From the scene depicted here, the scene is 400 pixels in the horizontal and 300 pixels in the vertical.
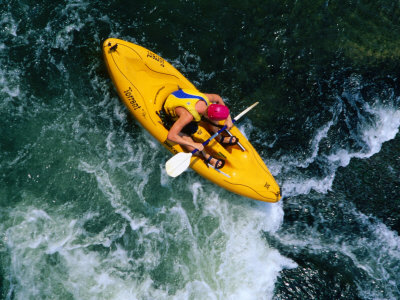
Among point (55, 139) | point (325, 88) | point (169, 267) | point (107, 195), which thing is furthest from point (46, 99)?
point (325, 88)

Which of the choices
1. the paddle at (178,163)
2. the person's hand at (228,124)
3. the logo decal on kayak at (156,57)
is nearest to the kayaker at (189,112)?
the paddle at (178,163)

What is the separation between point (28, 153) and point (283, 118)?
4.17 m

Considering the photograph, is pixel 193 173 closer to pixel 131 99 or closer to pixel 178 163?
pixel 178 163

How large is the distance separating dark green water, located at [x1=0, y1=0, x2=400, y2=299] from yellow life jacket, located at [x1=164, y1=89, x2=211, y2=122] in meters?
0.90

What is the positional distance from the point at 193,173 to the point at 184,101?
1.40 metres

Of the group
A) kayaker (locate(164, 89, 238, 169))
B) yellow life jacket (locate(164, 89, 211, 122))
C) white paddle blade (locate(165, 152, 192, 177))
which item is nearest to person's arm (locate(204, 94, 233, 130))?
kayaker (locate(164, 89, 238, 169))

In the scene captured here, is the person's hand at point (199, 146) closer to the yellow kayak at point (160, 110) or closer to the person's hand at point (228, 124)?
the yellow kayak at point (160, 110)

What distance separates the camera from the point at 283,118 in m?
6.36

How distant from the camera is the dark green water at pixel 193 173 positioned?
17.6 ft

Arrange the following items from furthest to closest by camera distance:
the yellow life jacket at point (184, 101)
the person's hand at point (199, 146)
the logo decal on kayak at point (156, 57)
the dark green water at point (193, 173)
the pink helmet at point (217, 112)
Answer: the logo decal on kayak at point (156, 57)
the dark green water at point (193, 173)
the person's hand at point (199, 146)
the yellow life jacket at point (184, 101)
the pink helmet at point (217, 112)

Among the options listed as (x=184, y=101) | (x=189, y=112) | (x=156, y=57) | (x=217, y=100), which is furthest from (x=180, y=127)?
(x=156, y=57)

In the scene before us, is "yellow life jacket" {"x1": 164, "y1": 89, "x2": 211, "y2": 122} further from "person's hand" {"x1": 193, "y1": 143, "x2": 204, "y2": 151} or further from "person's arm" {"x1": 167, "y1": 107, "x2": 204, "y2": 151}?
"person's hand" {"x1": 193, "y1": 143, "x2": 204, "y2": 151}

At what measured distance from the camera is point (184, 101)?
5.00 m

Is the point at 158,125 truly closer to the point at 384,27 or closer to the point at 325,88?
the point at 325,88
